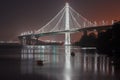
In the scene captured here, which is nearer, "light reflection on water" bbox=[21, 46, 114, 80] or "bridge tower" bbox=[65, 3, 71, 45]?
"light reflection on water" bbox=[21, 46, 114, 80]

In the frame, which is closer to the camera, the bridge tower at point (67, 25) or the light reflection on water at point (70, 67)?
the light reflection on water at point (70, 67)

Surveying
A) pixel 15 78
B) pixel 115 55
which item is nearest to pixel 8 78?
pixel 15 78

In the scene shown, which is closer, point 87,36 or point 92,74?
point 92,74

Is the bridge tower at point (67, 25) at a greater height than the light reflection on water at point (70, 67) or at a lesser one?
greater

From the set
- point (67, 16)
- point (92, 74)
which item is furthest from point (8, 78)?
point (67, 16)

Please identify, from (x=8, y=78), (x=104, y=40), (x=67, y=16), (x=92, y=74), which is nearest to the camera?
(x=8, y=78)

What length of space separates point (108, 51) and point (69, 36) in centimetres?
3869

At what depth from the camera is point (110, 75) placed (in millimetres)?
25891

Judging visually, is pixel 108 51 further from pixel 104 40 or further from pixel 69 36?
pixel 69 36

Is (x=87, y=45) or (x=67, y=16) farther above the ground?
(x=67, y=16)

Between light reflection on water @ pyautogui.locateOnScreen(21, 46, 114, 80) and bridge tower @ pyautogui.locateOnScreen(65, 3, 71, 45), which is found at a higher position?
bridge tower @ pyautogui.locateOnScreen(65, 3, 71, 45)

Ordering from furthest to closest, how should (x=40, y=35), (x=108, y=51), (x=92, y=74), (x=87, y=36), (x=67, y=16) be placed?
(x=67, y=16) < (x=40, y=35) < (x=87, y=36) < (x=108, y=51) < (x=92, y=74)

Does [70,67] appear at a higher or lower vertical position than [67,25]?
lower

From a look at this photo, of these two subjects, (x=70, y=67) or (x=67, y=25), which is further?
(x=67, y=25)
